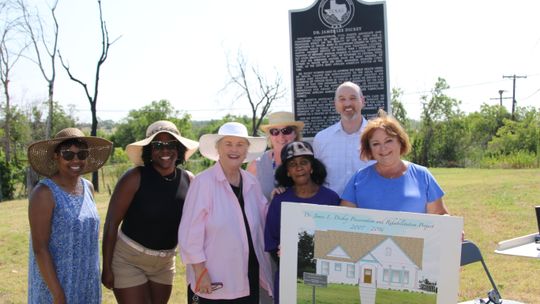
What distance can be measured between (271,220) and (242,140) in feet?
2.23

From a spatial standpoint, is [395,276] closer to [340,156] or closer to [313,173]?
[313,173]

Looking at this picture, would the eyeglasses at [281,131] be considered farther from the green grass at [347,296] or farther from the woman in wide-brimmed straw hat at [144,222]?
the green grass at [347,296]

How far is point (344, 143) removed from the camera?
4.89 meters

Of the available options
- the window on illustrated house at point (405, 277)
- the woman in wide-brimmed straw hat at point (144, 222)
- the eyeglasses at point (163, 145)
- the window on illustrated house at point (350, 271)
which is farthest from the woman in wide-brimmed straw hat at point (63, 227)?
the window on illustrated house at point (405, 277)

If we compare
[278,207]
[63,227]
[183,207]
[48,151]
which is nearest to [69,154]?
[48,151]

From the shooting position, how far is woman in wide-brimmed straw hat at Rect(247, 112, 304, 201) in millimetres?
5039

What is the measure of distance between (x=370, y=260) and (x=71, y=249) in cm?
218

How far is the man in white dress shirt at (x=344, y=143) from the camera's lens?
483cm

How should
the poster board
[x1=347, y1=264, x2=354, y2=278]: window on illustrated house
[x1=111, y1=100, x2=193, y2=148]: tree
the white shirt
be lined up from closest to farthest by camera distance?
1. the poster board
2. [x1=347, y1=264, x2=354, y2=278]: window on illustrated house
3. the white shirt
4. [x1=111, y1=100, x2=193, y2=148]: tree

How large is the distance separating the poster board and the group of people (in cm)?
33

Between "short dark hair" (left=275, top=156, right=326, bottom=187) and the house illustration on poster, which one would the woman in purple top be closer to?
"short dark hair" (left=275, top=156, right=326, bottom=187)

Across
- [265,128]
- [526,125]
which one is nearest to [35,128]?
[526,125]

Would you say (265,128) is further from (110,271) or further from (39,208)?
(39,208)

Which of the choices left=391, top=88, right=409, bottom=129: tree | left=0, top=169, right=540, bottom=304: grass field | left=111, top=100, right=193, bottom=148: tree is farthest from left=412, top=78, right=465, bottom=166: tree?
left=111, top=100, right=193, bottom=148: tree
